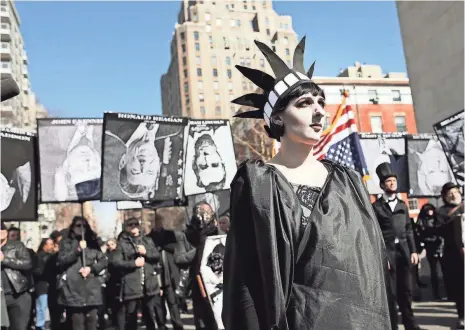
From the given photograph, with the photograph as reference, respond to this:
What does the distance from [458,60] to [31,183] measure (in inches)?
457

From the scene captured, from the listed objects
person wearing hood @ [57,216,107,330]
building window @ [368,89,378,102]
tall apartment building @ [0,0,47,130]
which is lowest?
person wearing hood @ [57,216,107,330]

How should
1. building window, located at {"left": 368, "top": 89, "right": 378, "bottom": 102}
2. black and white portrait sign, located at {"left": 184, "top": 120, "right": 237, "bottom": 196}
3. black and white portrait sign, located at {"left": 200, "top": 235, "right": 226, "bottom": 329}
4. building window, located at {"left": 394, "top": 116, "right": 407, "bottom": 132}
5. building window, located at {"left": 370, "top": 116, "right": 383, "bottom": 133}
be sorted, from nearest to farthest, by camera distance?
black and white portrait sign, located at {"left": 200, "top": 235, "right": 226, "bottom": 329} < black and white portrait sign, located at {"left": 184, "top": 120, "right": 237, "bottom": 196} < building window, located at {"left": 370, "top": 116, "right": 383, "bottom": 133} < building window, located at {"left": 394, "top": 116, "right": 407, "bottom": 132} < building window, located at {"left": 368, "top": 89, "right": 378, "bottom": 102}

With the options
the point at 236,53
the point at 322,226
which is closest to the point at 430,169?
the point at 322,226

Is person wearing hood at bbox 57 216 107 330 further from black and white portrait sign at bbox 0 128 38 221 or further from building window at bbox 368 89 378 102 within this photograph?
building window at bbox 368 89 378 102

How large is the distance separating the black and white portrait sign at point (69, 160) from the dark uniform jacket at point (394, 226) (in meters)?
3.99

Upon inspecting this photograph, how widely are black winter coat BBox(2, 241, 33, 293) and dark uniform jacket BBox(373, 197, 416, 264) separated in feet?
14.9

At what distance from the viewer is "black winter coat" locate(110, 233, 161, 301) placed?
733cm

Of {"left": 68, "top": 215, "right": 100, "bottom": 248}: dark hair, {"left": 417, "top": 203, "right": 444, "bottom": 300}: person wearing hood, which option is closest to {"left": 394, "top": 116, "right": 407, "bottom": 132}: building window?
{"left": 417, "top": 203, "right": 444, "bottom": 300}: person wearing hood

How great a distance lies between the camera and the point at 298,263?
2.17m

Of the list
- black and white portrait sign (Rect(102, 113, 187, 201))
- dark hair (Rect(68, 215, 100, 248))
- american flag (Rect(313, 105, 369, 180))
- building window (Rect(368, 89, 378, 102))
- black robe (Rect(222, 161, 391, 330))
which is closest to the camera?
black robe (Rect(222, 161, 391, 330))

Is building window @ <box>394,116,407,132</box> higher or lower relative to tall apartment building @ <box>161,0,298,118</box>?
lower

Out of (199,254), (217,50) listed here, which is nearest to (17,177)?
(199,254)

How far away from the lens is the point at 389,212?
Result: 20.9 ft

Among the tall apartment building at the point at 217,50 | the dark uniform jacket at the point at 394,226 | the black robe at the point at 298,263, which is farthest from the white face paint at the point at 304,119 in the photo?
the tall apartment building at the point at 217,50
